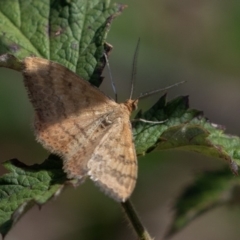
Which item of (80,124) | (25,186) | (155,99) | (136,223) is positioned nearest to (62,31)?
(80,124)

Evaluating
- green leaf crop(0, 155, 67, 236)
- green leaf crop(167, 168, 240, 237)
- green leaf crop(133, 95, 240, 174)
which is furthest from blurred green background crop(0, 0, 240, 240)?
green leaf crop(0, 155, 67, 236)

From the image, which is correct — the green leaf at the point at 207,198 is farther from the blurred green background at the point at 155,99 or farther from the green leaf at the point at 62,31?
the blurred green background at the point at 155,99

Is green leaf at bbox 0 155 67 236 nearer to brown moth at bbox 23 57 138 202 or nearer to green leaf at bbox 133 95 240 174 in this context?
brown moth at bbox 23 57 138 202

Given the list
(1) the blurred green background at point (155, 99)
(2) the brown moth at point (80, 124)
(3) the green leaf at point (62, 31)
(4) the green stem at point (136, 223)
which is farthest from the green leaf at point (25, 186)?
(1) the blurred green background at point (155, 99)

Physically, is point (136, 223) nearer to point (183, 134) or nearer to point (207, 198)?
point (183, 134)

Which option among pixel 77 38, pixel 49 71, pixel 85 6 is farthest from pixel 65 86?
pixel 85 6

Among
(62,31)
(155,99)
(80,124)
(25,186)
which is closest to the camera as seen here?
(25,186)

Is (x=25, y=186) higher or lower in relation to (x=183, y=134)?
lower
